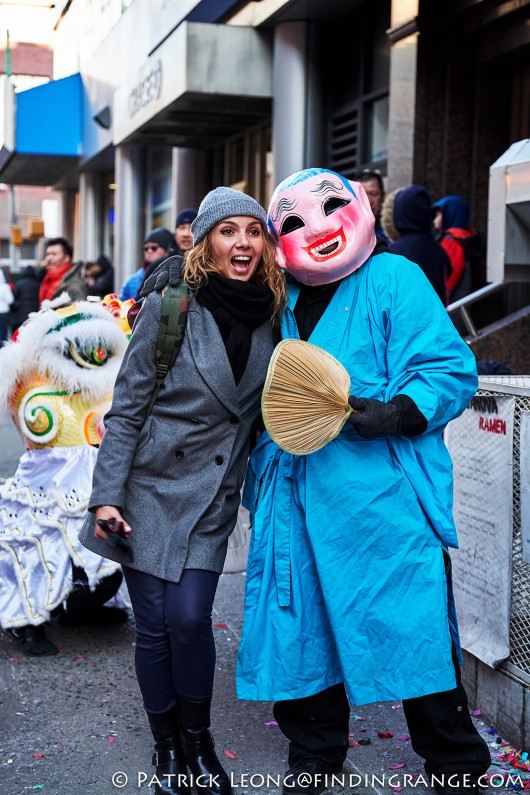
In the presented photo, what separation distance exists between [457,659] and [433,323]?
0.99 metres

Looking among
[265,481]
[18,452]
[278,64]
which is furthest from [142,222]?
[265,481]

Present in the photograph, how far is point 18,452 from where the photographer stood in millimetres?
8555

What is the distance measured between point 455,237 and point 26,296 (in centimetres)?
862

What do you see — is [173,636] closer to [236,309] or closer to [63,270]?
[236,309]

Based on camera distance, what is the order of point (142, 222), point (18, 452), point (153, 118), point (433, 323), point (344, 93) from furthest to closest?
1. point (142, 222)
2. point (153, 118)
3. point (344, 93)
4. point (18, 452)
5. point (433, 323)

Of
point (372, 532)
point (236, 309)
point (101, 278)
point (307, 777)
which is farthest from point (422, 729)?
point (101, 278)

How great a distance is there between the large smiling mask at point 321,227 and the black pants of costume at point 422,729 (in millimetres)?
1200

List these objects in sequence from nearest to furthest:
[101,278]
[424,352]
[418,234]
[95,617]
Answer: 1. [424,352]
2. [95,617]
3. [418,234]
4. [101,278]

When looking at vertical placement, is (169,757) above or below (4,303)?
below

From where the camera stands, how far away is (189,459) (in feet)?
9.94

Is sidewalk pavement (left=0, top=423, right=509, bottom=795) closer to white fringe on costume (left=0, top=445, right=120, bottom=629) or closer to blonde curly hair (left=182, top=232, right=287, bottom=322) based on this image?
white fringe on costume (left=0, top=445, right=120, bottom=629)

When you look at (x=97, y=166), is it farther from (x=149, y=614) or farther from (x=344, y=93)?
(x=149, y=614)

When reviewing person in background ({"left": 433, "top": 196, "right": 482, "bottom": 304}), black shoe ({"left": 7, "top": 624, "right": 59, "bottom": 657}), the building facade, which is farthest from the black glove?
the building facade

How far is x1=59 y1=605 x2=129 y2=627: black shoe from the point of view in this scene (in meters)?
4.62
